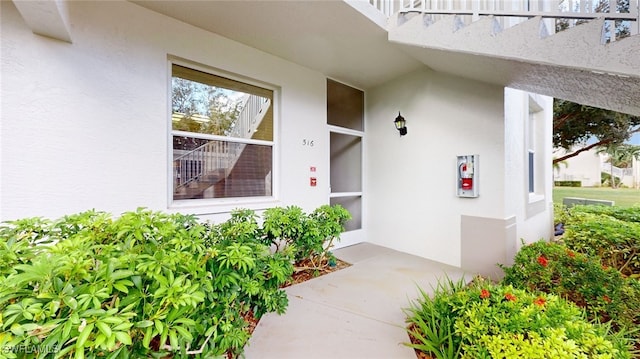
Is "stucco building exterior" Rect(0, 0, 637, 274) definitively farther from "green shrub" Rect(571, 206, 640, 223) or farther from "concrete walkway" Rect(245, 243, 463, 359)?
"concrete walkway" Rect(245, 243, 463, 359)

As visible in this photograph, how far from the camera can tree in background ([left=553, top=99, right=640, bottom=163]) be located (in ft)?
20.5

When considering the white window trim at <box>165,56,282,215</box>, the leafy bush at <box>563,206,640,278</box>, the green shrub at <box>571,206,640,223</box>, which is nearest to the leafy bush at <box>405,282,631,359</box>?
the leafy bush at <box>563,206,640,278</box>

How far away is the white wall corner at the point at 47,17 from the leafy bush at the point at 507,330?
4.02 m

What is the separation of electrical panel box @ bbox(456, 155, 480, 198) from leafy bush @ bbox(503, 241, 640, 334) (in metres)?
1.13

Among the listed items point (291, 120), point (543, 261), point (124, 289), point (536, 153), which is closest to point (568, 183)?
point (536, 153)

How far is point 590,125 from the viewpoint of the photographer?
6703 millimetres

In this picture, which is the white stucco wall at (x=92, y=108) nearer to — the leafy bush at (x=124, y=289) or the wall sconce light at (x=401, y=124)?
the leafy bush at (x=124, y=289)

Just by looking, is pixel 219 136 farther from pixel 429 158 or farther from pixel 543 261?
pixel 543 261

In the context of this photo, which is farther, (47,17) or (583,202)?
(583,202)

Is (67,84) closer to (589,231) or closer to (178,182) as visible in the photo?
(178,182)

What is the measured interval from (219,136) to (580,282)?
175 inches

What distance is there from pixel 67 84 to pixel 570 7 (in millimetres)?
4898

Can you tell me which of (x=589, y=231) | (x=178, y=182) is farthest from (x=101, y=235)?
(x=589, y=231)

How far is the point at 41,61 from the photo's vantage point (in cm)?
239
